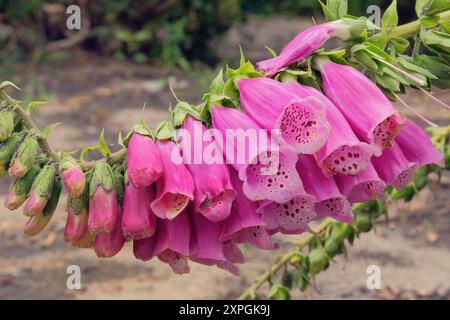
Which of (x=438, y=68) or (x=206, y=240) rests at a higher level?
(x=438, y=68)

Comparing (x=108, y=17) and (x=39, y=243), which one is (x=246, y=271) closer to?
(x=39, y=243)

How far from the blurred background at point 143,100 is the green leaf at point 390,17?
1511 mm

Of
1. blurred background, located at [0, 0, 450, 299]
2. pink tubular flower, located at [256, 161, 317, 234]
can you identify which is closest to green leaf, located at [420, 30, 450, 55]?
pink tubular flower, located at [256, 161, 317, 234]

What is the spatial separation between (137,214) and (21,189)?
5.1 inches

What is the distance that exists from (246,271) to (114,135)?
4.85 feet

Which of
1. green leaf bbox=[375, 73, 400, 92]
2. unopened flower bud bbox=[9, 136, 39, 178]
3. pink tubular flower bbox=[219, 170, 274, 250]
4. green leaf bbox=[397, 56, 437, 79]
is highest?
green leaf bbox=[397, 56, 437, 79]

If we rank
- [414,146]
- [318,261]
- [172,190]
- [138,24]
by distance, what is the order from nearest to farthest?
[172,190] < [414,146] < [318,261] < [138,24]

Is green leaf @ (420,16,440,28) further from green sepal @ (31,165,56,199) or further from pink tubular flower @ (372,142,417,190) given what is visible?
green sepal @ (31,165,56,199)

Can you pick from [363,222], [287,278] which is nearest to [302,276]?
[287,278]

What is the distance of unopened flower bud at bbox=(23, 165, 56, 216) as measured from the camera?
2.83 ft

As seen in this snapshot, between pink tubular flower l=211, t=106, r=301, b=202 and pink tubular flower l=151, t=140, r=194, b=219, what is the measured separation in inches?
1.7

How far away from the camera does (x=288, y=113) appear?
84 centimetres

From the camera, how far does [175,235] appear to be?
85cm

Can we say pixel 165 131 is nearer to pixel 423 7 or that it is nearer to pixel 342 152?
pixel 342 152
